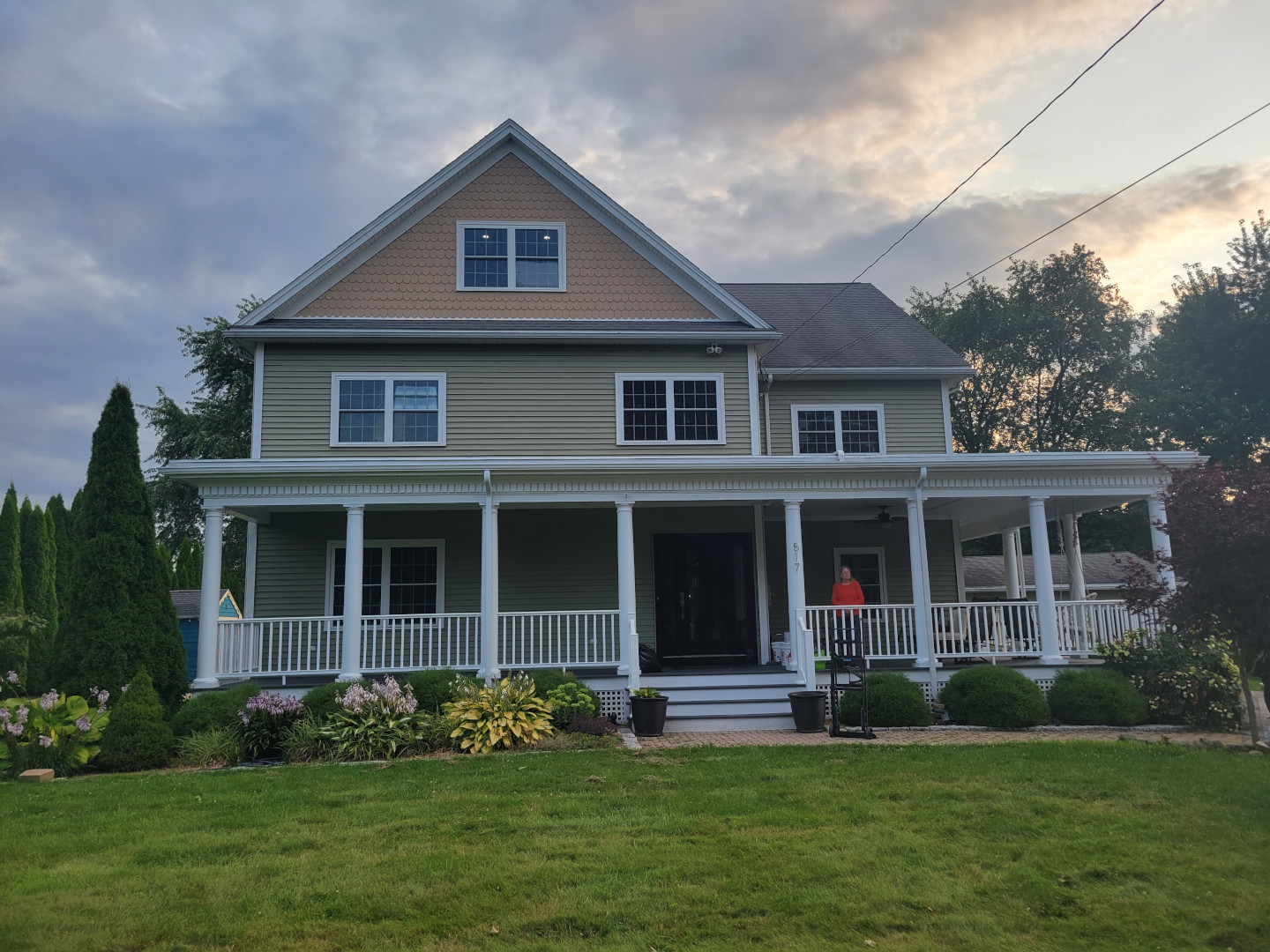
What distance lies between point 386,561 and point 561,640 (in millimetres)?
3503

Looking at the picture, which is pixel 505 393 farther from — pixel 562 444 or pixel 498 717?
pixel 498 717

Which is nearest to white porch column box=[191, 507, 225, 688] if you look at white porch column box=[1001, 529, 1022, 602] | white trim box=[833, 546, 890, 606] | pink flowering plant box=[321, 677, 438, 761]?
pink flowering plant box=[321, 677, 438, 761]

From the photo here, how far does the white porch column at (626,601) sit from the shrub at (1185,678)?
6627 mm

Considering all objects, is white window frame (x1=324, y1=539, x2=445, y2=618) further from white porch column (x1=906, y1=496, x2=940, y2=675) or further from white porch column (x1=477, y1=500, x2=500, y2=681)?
white porch column (x1=906, y1=496, x2=940, y2=675)

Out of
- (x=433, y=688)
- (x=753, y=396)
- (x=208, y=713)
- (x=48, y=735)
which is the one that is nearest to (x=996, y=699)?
(x=753, y=396)

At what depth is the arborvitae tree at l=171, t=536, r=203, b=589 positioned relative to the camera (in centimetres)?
3111

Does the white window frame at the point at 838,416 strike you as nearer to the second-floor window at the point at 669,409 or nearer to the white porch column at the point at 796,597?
the second-floor window at the point at 669,409

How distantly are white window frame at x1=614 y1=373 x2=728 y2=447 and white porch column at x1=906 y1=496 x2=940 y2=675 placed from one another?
3.55m

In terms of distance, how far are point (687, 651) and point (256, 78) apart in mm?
12675

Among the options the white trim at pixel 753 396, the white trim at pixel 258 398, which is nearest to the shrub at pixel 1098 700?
the white trim at pixel 753 396

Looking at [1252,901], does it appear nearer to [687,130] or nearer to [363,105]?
[687,130]

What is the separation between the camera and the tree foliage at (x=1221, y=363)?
2923cm

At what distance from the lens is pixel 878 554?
16.3 metres

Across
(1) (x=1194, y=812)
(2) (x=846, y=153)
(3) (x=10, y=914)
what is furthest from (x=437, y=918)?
(2) (x=846, y=153)
